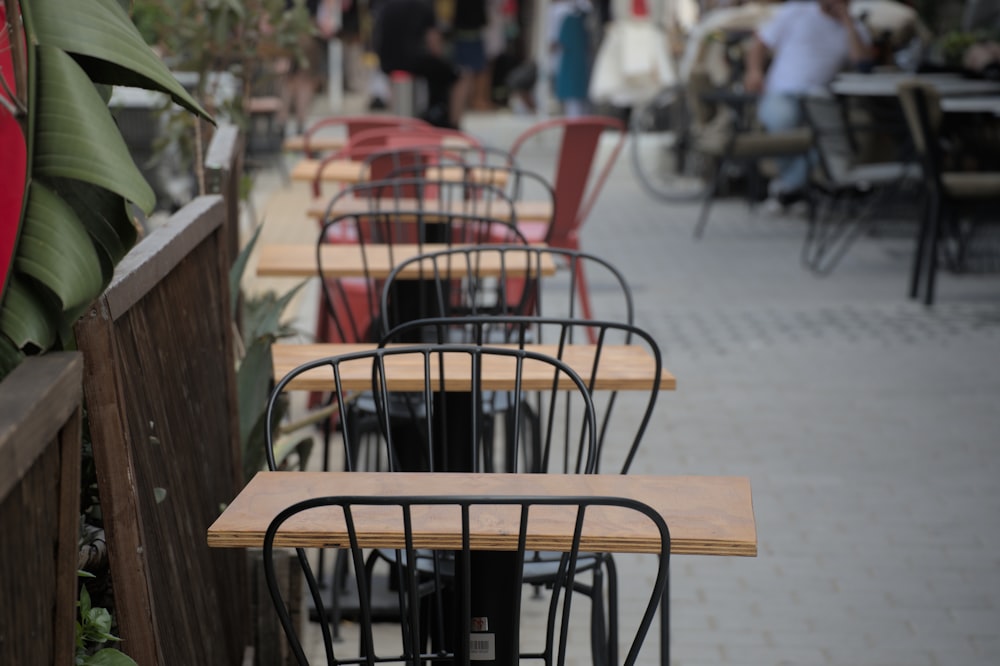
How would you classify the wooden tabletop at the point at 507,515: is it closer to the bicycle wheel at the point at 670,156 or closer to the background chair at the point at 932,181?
the background chair at the point at 932,181

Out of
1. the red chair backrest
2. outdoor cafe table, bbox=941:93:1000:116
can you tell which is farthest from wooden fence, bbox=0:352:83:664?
outdoor cafe table, bbox=941:93:1000:116

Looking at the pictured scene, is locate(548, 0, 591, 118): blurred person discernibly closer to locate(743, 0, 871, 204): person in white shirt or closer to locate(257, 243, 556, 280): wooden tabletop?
locate(743, 0, 871, 204): person in white shirt

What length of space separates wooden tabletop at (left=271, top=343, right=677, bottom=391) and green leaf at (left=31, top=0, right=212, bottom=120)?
1196mm

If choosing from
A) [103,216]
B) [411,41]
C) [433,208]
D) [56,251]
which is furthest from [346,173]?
[411,41]

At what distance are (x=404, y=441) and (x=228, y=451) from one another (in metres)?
1.10

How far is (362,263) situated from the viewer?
4.31 metres

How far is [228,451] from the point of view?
300cm

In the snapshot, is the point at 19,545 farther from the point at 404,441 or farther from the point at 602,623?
the point at 404,441

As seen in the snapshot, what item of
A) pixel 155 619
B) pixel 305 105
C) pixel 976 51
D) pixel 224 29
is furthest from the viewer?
pixel 305 105

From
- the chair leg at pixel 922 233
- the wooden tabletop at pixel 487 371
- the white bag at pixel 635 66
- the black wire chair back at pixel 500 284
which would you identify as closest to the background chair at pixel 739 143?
the chair leg at pixel 922 233

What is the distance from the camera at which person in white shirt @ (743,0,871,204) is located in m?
10.9

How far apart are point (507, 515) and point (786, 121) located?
30.8 ft

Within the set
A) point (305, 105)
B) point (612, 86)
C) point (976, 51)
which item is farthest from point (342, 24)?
point (976, 51)

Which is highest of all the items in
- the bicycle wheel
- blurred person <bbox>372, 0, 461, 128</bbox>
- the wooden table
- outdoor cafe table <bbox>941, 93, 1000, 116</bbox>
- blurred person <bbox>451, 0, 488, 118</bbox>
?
outdoor cafe table <bbox>941, 93, 1000, 116</bbox>
